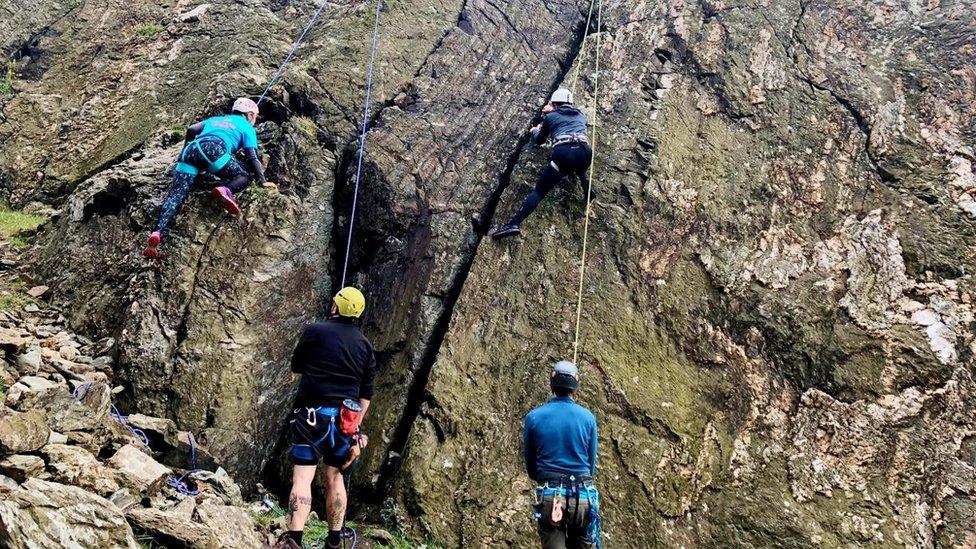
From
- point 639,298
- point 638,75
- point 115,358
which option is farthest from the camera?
point 638,75

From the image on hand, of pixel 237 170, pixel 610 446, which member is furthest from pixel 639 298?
pixel 237 170

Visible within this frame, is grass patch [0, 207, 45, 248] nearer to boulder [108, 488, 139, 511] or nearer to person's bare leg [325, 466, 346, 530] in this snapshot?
boulder [108, 488, 139, 511]

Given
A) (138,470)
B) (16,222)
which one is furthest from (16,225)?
(138,470)

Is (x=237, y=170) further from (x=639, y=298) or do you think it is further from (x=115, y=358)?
Result: (x=639, y=298)

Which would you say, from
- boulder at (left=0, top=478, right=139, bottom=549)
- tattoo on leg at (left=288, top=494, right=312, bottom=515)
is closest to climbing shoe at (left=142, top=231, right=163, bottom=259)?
tattoo on leg at (left=288, top=494, right=312, bottom=515)

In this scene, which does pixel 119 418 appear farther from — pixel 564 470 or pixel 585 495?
pixel 585 495

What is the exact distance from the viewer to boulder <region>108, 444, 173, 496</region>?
5168 mm

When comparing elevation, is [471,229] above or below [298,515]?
above

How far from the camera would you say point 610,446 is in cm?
688

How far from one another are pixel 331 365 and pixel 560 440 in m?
2.01

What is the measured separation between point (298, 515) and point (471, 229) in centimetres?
433

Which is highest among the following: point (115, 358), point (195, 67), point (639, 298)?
point (195, 67)

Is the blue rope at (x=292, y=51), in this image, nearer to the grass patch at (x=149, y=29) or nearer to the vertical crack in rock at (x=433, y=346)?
the grass patch at (x=149, y=29)

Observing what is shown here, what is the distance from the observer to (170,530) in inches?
174
